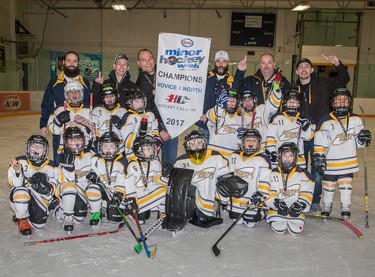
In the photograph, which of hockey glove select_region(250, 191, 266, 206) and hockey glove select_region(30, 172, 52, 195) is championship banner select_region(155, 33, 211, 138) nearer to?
hockey glove select_region(250, 191, 266, 206)

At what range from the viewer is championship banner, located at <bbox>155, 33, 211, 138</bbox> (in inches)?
150

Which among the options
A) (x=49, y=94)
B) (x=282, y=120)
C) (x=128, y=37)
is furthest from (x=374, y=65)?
(x=49, y=94)

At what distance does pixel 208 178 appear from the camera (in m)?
3.15

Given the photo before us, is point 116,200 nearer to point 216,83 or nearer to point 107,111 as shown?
point 107,111

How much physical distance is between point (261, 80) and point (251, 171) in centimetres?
98

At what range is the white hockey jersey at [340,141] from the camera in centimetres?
328

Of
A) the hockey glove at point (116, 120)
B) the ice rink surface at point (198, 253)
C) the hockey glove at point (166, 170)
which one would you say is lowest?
the ice rink surface at point (198, 253)

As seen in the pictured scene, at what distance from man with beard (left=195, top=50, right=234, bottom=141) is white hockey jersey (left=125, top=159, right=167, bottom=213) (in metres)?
0.84

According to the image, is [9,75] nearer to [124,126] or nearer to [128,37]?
[128,37]

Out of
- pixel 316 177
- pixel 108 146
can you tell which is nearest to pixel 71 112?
pixel 108 146

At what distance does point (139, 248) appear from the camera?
249cm

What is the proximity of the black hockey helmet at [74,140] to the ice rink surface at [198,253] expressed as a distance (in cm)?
61

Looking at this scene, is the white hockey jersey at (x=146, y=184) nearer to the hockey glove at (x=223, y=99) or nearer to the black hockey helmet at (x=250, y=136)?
the black hockey helmet at (x=250, y=136)

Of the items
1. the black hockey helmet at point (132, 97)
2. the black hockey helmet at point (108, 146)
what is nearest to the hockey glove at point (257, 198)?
the black hockey helmet at point (108, 146)
